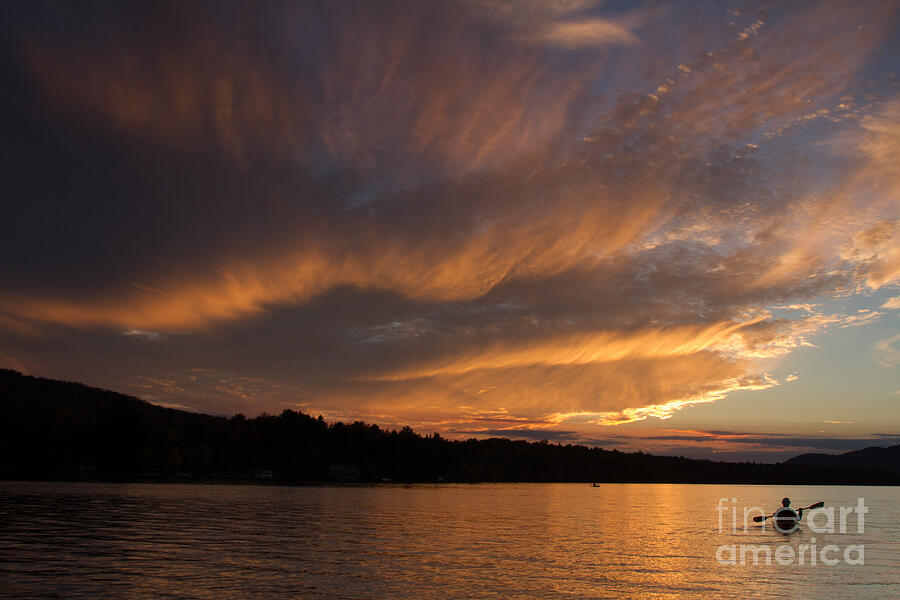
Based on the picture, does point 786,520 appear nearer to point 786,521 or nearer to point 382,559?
point 786,521

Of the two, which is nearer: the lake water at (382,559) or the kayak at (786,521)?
the lake water at (382,559)

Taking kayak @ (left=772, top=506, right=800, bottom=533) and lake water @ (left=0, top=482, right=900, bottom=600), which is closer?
lake water @ (left=0, top=482, right=900, bottom=600)

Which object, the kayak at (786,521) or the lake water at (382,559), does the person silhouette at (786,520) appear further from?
the lake water at (382,559)

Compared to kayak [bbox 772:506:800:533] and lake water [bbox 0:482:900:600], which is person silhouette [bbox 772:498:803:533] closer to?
kayak [bbox 772:506:800:533]

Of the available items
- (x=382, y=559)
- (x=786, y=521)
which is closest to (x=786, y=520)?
(x=786, y=521)

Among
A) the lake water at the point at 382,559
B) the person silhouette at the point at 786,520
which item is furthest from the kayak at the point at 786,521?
the lake water at the point at 382,559

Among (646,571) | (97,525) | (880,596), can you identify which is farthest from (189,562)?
(880,596)

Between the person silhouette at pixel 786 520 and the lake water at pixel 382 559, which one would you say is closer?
the lake water at pixel 382 559

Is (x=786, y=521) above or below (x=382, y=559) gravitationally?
below

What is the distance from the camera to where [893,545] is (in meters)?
82.5

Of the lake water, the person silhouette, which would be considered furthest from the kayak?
the lake water

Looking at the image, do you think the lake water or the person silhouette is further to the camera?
the person silhouette

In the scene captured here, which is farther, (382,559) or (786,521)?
(786,521)

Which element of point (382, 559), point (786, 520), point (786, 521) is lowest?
point (786, 521)
